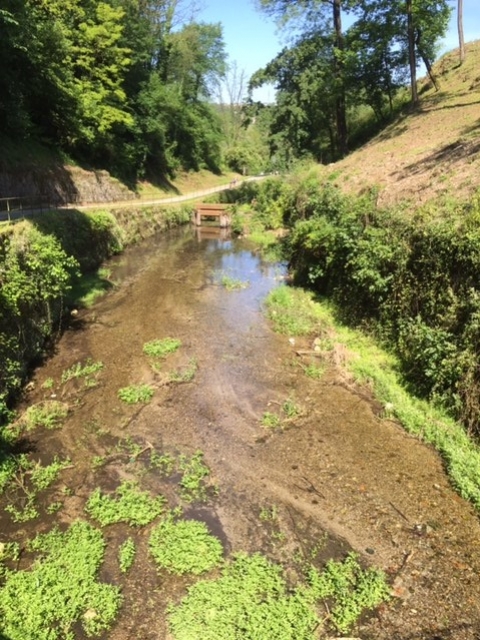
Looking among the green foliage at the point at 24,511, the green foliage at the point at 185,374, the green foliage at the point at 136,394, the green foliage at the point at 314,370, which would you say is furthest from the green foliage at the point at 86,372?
the green foliage at the point at 314,370

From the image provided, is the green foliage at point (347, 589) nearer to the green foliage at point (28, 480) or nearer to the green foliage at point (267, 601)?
the green foliage at point (267, 601)

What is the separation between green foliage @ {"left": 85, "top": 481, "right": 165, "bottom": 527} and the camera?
21.2 ft

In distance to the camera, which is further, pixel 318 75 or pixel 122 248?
pixel 318 75

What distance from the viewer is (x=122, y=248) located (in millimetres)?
23609

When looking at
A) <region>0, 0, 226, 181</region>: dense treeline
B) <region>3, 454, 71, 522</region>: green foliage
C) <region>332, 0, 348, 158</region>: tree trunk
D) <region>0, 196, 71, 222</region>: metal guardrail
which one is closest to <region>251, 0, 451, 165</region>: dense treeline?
<region>332, 0, 348, 158</region>: tree trunk

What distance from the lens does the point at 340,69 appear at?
2628 cm

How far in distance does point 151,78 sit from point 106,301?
101 ft

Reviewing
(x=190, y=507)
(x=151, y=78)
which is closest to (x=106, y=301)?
(x=190, y=507)

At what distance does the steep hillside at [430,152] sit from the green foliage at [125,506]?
10182 mm

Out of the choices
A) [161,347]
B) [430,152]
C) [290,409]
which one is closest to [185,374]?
[161,347]

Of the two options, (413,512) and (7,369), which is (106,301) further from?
(413,512)

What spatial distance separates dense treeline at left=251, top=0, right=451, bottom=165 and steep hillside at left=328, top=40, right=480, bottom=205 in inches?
93.8

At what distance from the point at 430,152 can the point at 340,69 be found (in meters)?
13.3

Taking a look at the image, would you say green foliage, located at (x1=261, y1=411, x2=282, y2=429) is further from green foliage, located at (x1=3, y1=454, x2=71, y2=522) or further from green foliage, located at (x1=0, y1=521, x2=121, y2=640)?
green foliage, located at (x1=0, y1=521, x2=121, y2=640)
